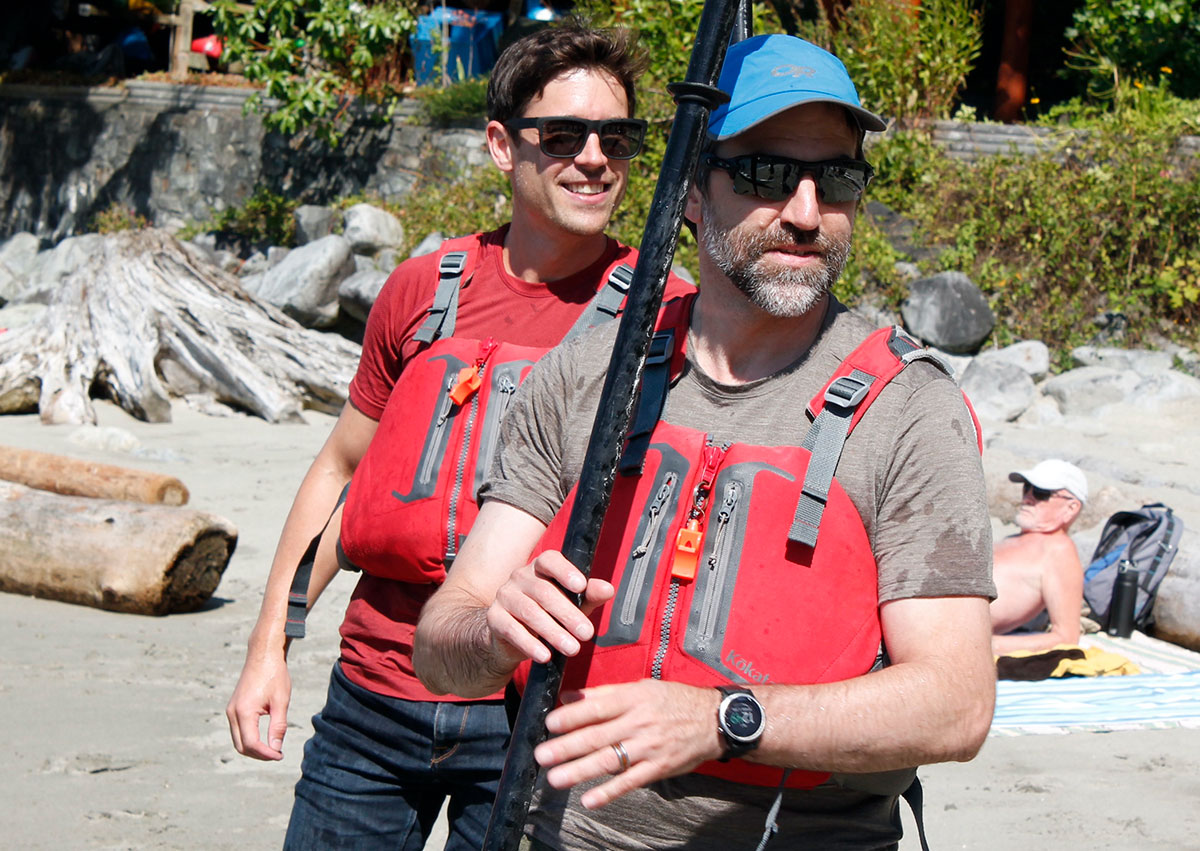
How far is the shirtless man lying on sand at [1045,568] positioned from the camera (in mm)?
5926

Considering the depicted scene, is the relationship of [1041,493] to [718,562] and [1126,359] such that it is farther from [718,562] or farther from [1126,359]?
[1126,359]

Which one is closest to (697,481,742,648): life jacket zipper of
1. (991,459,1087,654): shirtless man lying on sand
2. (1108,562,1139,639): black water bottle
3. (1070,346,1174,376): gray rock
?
(991,459,1087,654): shirtless man lying on sand

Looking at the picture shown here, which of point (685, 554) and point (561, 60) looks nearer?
point (685, 554)

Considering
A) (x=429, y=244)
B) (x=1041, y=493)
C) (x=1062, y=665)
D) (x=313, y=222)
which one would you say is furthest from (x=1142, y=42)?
(x=313, y=222)

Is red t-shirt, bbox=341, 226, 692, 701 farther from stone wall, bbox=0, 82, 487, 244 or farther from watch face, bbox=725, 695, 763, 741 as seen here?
stone wall, bbox=0, 82, 487, 244

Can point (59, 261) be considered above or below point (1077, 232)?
below

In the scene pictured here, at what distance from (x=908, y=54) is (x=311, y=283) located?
21.1ft

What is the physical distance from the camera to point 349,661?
2.58 meters

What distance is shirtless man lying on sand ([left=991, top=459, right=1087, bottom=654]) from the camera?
19.4 ft

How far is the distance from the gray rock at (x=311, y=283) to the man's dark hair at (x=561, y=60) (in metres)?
9.93

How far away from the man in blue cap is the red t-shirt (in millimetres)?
514

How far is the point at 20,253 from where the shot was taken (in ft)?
56.9

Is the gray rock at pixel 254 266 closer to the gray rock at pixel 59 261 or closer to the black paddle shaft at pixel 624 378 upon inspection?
the gray rock at pixel 59 261

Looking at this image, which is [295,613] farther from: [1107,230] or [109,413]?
[1107,230]
